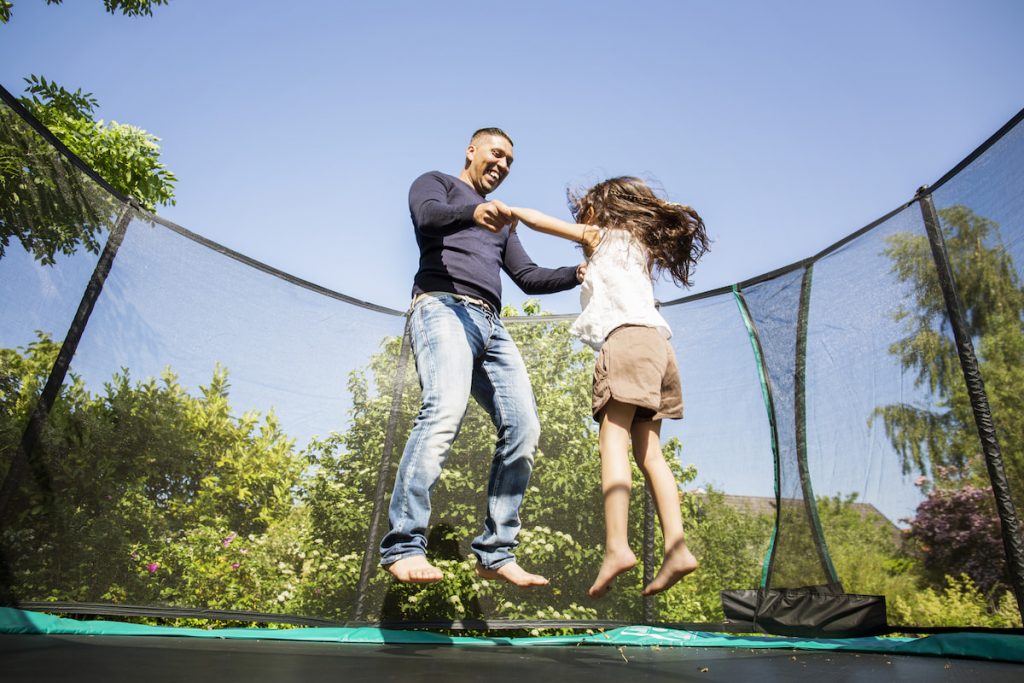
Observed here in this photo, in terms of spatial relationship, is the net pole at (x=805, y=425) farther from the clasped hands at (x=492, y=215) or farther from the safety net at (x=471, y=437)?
the clasped hands at (x=492, y=215)

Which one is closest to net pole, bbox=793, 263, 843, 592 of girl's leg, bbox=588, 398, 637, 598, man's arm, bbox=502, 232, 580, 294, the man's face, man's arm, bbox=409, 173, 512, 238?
man's arm, bbox=502, 232, 580, 294

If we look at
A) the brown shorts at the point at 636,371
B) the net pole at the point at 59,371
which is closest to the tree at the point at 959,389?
the brown shorts at the point at 636,371

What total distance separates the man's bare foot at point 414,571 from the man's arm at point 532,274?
806 mm

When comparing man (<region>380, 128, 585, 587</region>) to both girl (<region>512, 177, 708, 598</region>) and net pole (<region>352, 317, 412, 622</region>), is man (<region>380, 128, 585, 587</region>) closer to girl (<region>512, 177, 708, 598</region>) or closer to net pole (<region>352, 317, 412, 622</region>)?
girl (<region>512, 177, 708, 598</region>)

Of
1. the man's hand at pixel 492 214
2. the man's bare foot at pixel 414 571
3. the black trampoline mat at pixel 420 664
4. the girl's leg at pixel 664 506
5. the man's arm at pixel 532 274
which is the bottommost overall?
the black trampoline mat at pixel 420 664

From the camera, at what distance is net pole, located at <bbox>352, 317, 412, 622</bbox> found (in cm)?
203

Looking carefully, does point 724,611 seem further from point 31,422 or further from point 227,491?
point 31,422

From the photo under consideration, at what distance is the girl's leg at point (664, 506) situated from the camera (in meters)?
1.26

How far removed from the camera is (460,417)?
1.52 m

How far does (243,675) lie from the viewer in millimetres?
996

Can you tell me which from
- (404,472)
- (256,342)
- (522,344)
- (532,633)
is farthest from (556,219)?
(532,633)

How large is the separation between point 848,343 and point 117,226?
2069 millimetres

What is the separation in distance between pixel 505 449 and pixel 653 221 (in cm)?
64

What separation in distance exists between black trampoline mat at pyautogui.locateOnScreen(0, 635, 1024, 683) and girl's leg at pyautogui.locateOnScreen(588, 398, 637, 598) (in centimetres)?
18
